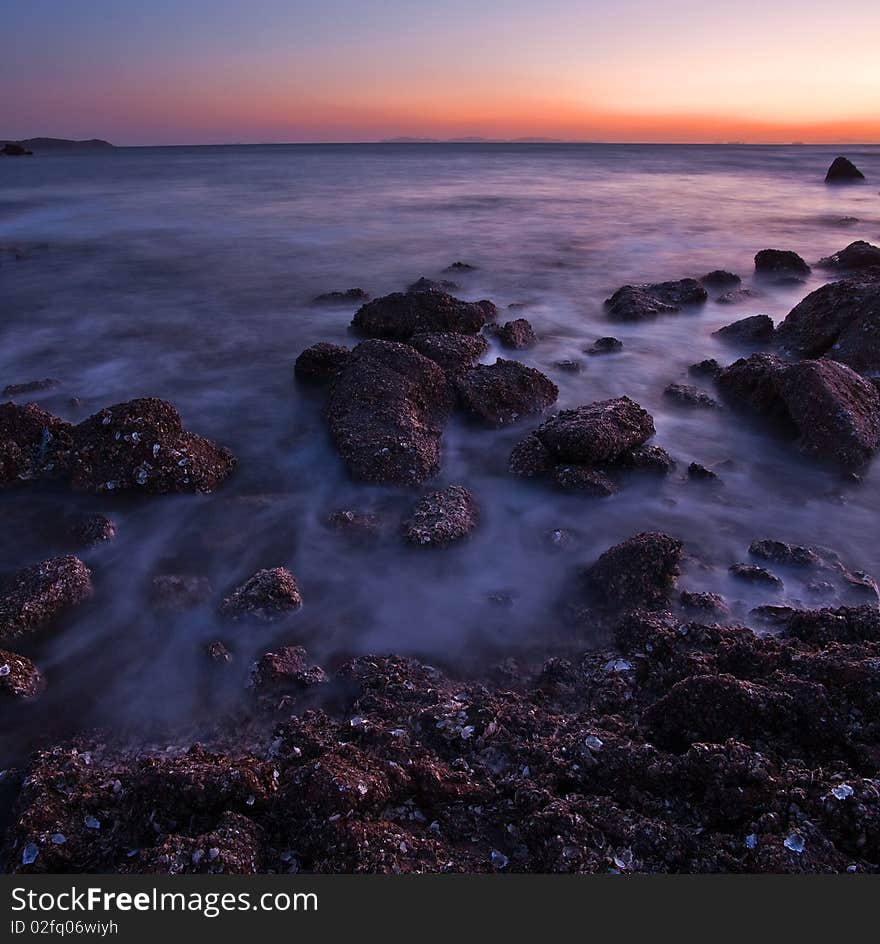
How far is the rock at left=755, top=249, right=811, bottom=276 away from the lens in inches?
497

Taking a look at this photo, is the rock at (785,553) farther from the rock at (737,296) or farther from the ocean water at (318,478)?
the rock at (737,296)

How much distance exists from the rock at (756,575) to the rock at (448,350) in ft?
11.2

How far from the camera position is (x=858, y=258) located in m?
12.5

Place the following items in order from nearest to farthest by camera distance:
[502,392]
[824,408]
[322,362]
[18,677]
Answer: [18,677] → [824,408] → [502,392] → [322,362]

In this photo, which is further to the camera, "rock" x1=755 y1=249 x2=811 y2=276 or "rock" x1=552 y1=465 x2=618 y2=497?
"rock" x1=755 y1=249 x2=811 y2=276

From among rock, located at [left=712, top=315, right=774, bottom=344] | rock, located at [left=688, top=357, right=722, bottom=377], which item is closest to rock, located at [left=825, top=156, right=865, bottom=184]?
rock, located at [left=712, top=315, right=774, bottom=344]

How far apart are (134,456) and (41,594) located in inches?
57.7

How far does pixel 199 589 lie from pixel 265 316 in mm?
6894

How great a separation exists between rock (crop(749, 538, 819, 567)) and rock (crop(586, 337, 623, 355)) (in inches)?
173

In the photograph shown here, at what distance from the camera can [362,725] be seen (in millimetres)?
2988

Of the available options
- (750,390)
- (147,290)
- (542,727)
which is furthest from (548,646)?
(147,290)

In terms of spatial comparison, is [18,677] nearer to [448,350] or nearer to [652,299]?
[448,350]

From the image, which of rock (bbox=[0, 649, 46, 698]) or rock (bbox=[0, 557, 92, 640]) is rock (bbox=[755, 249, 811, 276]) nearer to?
rock (bbox=[0, 557, 92, 640])

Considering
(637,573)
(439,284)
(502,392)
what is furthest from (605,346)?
(637,573)
